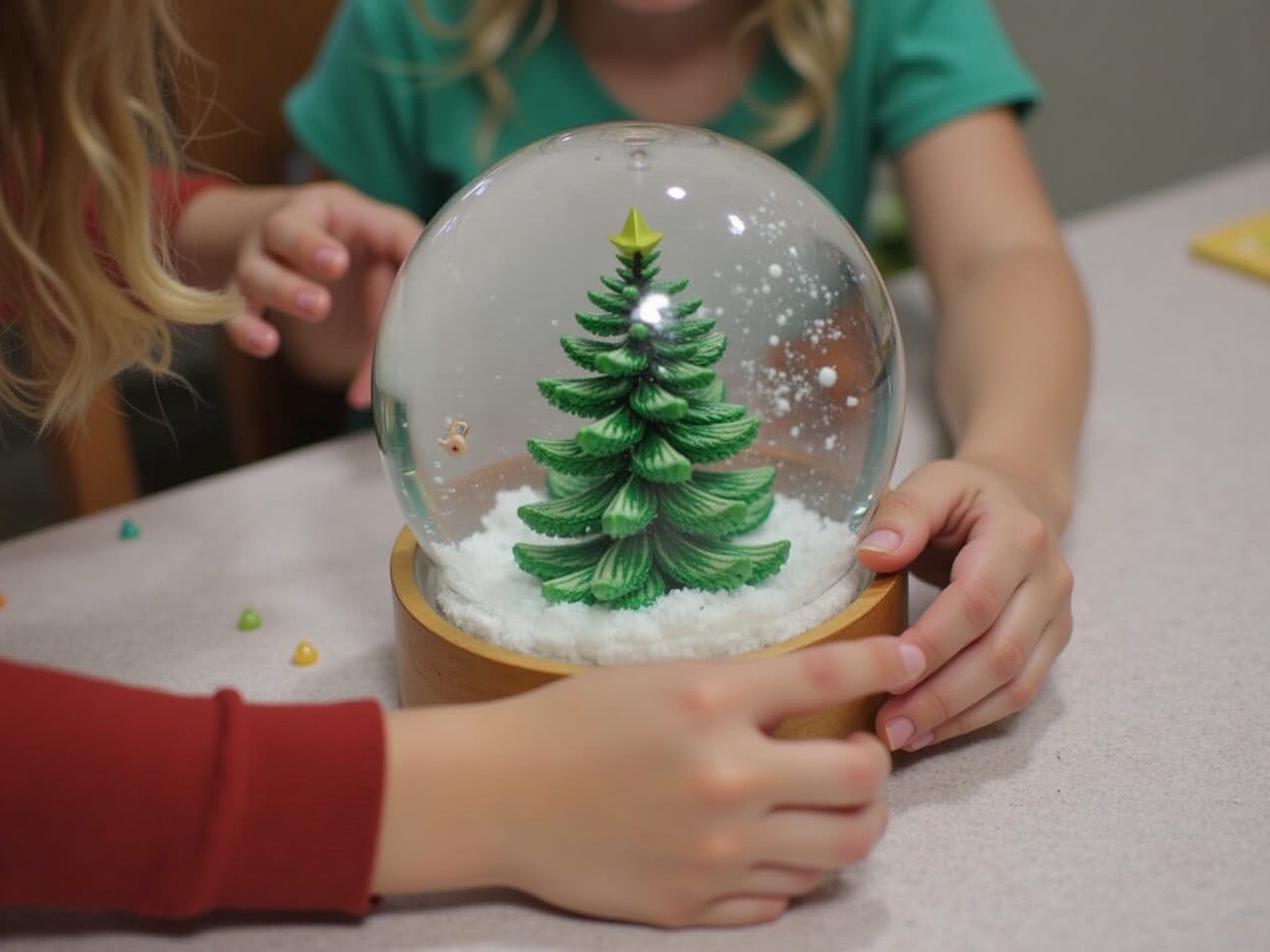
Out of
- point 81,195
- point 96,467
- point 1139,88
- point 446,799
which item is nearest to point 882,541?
point 446,799

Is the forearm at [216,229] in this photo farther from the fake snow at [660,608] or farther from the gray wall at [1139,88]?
the gray wall at [1139,88]

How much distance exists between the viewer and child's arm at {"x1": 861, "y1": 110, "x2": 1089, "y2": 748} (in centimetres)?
59

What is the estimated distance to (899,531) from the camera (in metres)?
0.60

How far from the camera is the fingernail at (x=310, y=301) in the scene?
2.74ft

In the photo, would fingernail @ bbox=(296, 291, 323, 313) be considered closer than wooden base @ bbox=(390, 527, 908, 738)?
No

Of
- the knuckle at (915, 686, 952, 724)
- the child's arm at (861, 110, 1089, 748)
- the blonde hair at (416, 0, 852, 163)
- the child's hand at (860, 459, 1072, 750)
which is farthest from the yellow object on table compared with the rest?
the knuckle at (915, 686, 952, 724)

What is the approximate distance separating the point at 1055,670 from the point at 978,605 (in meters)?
0.10

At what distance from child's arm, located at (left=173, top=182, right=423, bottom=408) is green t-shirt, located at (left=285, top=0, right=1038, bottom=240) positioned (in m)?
0.15

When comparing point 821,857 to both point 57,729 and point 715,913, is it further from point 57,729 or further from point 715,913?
point 57,729

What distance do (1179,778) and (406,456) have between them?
1.24 ft

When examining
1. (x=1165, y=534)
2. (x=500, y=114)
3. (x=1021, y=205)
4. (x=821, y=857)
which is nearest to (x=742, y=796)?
(x=821, y=857)

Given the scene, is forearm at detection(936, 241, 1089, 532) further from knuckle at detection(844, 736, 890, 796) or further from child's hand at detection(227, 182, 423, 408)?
child's hand at detection(227, 182, 423, 408)

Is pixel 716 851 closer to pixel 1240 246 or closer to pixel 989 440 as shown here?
pixel 989 440

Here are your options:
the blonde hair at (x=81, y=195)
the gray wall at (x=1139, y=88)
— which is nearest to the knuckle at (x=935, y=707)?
the blonde hair at (x=81, y=195)
